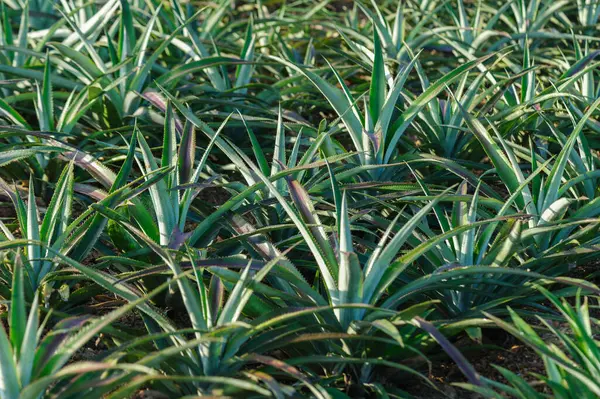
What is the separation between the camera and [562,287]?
7.10 feet

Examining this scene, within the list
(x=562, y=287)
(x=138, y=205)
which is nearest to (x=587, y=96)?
(x=562, y=287)

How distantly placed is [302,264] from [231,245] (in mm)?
195

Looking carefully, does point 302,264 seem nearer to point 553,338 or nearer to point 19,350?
point 553,338

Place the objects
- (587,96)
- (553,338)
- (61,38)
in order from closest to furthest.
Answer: (553,338), (587,96), (61,38)

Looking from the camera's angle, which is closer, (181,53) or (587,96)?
(587,96)

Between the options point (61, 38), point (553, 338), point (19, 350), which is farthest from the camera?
point (61, 38)

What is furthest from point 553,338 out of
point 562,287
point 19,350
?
point 19,350

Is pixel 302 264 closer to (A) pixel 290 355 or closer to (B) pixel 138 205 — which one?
(A) pixel 290 355

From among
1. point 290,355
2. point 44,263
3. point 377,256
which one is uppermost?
point 377,256

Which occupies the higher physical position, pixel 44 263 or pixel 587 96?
pixel 587 96

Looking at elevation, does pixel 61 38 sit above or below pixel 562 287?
above

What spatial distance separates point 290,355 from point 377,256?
0.32 m

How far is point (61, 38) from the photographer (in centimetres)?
343

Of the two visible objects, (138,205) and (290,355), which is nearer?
(290,355)
